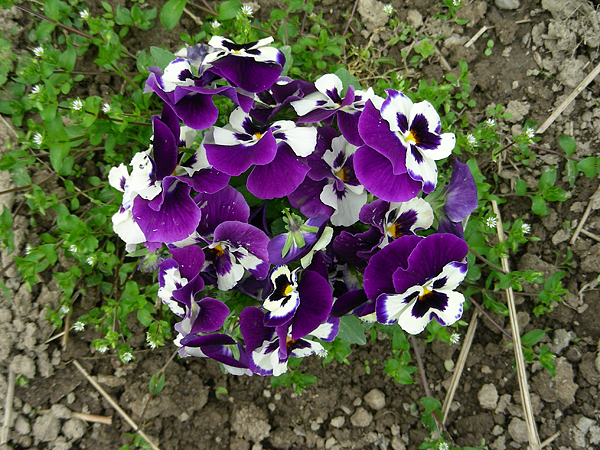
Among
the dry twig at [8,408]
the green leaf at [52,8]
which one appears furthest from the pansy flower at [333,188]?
the dry twig at [8,408]

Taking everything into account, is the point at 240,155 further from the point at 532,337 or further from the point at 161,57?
the point at 532,337

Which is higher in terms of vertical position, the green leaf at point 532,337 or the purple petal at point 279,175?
the purple petal at point 279,175

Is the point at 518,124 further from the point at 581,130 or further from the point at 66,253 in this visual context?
the point at 66,253

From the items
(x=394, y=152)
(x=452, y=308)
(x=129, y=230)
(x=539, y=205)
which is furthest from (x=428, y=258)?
(x=539, y=205)

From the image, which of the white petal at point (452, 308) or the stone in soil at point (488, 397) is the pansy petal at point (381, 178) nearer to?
the white petal at point (452, 308)

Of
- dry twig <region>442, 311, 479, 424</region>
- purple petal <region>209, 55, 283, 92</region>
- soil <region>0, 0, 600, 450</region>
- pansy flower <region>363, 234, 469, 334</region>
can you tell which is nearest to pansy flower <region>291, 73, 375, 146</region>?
purple petal <region>209, 55, 283, 92</region>

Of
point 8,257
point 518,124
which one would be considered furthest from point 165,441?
point 518,124

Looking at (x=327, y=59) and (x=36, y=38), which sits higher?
(x=327, y=59)
